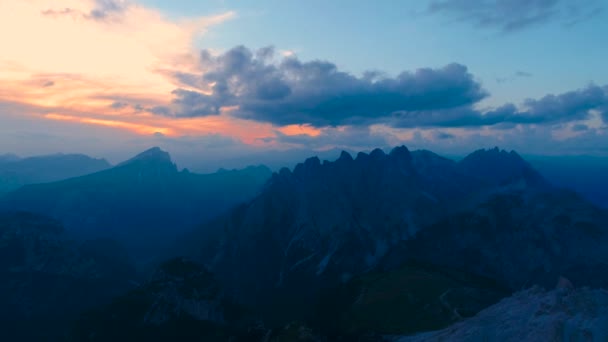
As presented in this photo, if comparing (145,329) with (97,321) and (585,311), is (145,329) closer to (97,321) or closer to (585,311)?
(97,321)

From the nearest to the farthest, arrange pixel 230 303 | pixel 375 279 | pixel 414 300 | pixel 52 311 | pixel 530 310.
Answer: pixel 530 310
pixel 414 300
pixel 375 279
pixel 230 303
pixel 52 311

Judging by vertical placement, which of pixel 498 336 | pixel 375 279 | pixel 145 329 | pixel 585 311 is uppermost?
pixel 585 311

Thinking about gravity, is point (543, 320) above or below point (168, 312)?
above

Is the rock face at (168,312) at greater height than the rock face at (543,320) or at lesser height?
lesser

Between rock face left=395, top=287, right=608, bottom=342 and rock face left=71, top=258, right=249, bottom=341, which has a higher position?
rock face left=395, top=287, right=608, bottom=342

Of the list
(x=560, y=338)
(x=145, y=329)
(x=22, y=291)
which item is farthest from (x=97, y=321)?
(x=560, y=338)

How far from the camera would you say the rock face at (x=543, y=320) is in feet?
210

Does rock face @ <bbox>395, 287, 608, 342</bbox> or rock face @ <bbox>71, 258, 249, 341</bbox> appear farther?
rock face @ <bbox>71, 258, 249, 341</bbox>

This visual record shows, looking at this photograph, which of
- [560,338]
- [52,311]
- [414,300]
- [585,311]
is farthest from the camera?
[52,311]

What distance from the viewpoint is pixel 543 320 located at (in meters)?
70.2

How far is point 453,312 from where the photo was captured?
113m

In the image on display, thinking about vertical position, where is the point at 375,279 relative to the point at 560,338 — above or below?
below

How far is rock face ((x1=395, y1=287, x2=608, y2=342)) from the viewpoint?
64.0 meters

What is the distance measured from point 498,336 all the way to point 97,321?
13343cm
